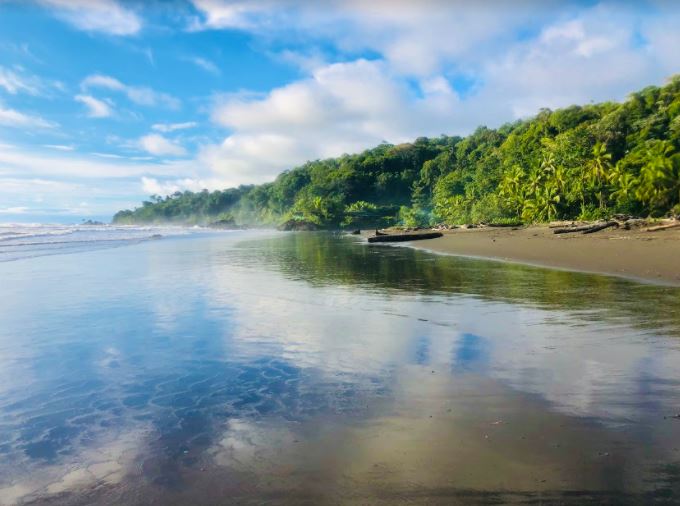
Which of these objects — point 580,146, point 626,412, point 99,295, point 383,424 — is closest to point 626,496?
point 626,412

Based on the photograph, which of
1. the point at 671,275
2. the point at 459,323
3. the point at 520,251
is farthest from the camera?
the point at 520,251

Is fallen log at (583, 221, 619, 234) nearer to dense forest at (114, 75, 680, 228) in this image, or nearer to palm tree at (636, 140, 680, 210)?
dense forest at (114, 75, 680, 228)

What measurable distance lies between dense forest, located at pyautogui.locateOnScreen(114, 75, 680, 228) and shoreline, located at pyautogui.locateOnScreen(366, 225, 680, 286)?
17.1 m

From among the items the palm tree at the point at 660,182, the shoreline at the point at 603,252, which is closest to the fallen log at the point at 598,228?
the shoreline at the point at 603,252

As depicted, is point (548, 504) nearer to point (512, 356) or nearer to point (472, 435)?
point (472, 435)

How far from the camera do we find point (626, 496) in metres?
3.29

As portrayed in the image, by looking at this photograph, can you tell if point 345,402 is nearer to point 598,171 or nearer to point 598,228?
point 598,228

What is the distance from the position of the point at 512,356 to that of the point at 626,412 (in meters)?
2.28

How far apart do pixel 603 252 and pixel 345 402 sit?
67.8 feet

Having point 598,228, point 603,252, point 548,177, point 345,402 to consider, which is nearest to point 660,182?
point 548,177

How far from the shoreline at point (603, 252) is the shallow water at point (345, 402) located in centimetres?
521

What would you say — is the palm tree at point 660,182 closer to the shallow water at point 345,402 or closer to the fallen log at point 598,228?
the fallen log at point 598,228

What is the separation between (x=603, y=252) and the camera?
861 inches

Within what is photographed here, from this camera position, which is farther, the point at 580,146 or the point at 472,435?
the point at 580,146
